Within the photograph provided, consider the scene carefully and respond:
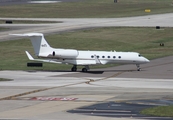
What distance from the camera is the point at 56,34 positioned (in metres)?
118

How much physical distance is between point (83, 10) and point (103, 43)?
205ft

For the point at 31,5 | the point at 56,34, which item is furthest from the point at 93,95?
the point at 31,5

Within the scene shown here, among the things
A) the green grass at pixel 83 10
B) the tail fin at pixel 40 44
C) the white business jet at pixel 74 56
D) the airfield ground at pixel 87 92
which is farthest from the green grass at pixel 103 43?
the green grass at pixel 83 10

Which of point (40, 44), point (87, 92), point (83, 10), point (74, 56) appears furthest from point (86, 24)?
point (87, 92)

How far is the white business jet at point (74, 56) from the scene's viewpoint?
75.6m

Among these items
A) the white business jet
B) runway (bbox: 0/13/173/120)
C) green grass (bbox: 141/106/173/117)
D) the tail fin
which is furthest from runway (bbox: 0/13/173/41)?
green grass (bbox: 141/106/173/117)

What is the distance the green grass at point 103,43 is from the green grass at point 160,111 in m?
36.4

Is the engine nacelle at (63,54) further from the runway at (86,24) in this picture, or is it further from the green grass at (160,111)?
the runway at (86,24)

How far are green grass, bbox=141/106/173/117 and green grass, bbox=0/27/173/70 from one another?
1431 inches

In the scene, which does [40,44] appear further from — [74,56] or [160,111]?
[160,111]

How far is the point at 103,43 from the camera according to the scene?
108875 mm

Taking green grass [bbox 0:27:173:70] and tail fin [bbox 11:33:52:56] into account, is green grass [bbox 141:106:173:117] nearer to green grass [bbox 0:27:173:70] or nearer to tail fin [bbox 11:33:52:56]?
tail fin [bbox 11:33:52:56]

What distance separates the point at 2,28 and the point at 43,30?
984 centimetres

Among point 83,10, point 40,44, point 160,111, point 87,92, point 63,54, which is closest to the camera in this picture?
point 160,111
